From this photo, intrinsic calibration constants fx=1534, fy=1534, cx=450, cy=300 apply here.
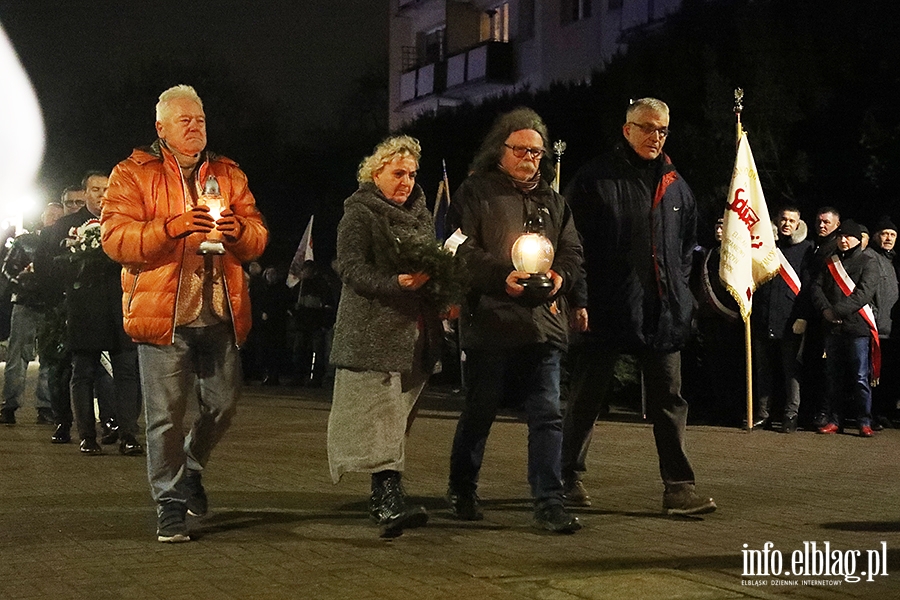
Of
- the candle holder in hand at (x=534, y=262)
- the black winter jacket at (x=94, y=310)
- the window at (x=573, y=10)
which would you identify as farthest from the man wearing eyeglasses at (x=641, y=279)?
the window at (x=573, y=10)

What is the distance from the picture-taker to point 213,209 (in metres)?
→ 7.39

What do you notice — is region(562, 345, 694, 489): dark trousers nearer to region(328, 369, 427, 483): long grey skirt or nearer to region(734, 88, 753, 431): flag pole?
region(328, 369, 427, 483): long grey skirt

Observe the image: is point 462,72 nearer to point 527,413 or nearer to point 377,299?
point 527,413

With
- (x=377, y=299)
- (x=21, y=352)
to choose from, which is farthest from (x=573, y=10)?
(x=377, y=299)

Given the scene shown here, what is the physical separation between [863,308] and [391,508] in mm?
7897

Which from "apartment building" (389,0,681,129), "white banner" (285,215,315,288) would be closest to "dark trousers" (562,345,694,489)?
"white banner" (285,215,315,288)

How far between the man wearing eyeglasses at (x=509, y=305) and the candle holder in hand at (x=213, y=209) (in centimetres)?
121

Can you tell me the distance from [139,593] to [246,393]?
14.4 metres

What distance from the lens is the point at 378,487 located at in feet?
24.9

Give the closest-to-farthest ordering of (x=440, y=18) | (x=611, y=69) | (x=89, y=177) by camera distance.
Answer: (x=89, y=177) < (x=611, y=69) < (x=440, y=18)

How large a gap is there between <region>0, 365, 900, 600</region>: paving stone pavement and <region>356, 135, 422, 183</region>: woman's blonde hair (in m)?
1.81

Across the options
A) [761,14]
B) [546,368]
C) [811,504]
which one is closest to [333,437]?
[546,368]

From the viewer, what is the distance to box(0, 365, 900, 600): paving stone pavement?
6258 mm

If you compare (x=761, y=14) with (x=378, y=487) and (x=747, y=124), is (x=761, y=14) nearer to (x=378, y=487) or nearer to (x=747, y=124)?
(x=747, y=124)
